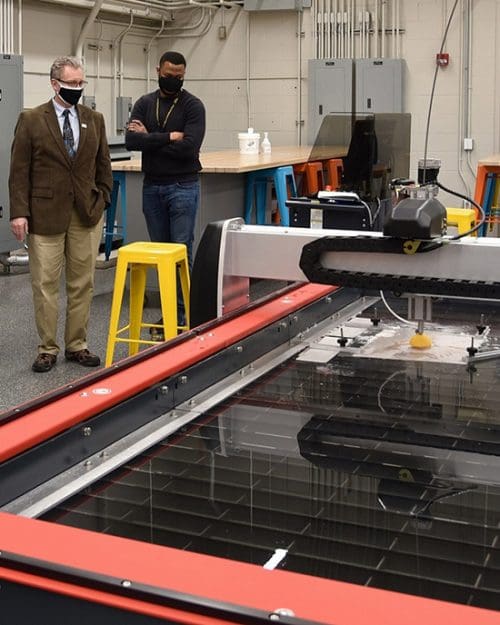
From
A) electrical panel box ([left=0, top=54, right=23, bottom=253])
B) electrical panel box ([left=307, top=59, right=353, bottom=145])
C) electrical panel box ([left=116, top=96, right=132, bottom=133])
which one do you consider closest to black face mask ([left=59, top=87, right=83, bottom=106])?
electrical panel box ([left=0, top=54, right=23, bottom=253])

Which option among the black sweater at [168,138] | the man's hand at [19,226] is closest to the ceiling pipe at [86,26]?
the black sweater at [168,138]

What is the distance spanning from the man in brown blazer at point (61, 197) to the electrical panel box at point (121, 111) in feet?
18.3

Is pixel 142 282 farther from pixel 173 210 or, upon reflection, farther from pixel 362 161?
pixel 362 161

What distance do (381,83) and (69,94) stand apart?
20.1ft

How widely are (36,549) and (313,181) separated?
7223 mm

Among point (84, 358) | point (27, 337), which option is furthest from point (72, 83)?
point (27, 337)

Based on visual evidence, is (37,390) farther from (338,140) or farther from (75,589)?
(75,589)

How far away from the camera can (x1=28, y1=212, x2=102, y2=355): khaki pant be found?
4836 millimetres

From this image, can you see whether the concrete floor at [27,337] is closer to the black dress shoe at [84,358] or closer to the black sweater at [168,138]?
the black dress shoe at [84,358]

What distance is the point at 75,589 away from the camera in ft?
3.93

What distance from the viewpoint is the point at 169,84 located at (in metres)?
5.48

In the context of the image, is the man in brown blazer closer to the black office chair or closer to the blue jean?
the blue jean

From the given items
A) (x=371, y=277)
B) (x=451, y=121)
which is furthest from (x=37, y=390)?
(x=451, y=121)

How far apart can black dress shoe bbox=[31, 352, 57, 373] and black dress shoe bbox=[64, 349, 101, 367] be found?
0.10 m
